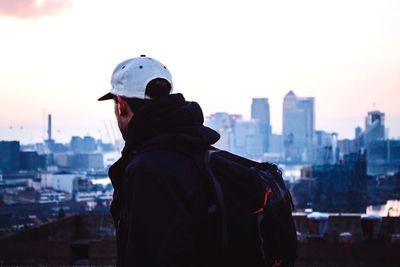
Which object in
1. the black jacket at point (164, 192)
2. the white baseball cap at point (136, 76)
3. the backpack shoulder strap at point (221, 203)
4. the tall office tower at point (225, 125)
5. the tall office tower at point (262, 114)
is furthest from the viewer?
the tall office tower at point (262, 114)

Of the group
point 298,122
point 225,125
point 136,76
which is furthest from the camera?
point 298,122

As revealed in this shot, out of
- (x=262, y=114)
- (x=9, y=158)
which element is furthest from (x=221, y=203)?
(x=262, y=114)

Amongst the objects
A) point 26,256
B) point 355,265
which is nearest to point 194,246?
point 355,265

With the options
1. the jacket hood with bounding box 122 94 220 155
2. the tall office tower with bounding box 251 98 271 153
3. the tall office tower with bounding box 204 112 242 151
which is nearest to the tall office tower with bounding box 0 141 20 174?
the tall office tower with bounding box 204 112 242 151

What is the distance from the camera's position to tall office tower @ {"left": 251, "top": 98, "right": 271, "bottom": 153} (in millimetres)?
158250

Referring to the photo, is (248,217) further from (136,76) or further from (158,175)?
(136,76)

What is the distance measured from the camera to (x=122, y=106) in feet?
7.38

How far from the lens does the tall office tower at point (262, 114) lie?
158 meters

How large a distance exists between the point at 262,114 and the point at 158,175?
161 m

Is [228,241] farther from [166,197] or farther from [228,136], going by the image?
[228,136]

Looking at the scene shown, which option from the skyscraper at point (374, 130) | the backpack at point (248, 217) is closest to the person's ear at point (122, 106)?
the backpack at point (248, 217)

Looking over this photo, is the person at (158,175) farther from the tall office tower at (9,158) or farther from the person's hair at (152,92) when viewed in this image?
the tall office tower at (9,158)

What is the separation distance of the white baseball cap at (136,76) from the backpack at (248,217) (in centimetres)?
31

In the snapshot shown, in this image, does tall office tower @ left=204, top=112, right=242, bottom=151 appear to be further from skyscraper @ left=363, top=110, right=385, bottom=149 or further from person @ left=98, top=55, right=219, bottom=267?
person @ left=98, top=55, right=219, bottom=267
